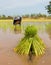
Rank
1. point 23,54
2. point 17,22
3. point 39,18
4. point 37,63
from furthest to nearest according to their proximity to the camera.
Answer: point 39,18, point 17,22, point 23,54, point 37,63

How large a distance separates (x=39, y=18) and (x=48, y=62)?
48573mm

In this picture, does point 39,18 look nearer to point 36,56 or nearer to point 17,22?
point 17,22

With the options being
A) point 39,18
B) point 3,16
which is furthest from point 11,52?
point 3,16

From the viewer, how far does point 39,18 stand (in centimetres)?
5825

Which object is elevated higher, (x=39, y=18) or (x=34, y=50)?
(x=34, y=50)

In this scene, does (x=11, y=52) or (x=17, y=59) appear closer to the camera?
(x=17, y=59)

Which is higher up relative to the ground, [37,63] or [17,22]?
[37,63]

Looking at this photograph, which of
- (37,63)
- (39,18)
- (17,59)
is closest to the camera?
(37,63)

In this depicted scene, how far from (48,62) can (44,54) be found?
143cm

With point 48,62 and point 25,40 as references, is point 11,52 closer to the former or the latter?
point 25,40

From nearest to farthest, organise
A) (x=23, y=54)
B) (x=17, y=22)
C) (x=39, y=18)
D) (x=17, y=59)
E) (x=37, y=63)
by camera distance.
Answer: (x=37, y=63)
(x=17, y=59)
(x=23, y=54)
(x=17, y=22)
(x=39, y=18)

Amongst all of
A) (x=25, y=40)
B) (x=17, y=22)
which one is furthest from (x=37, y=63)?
(x=17, y=22)

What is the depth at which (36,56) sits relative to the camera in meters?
10.9

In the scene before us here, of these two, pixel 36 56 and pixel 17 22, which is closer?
pixel 36 56
